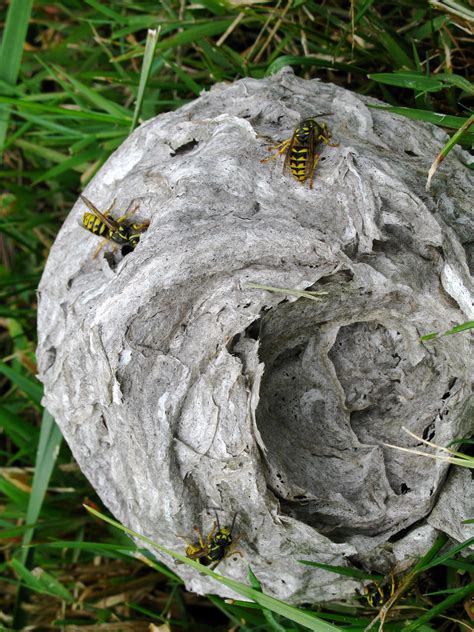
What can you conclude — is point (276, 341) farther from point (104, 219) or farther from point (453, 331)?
point (104, 219)

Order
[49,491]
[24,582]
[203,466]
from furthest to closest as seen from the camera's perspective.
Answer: [49,491]
[24,582]
[203,466]

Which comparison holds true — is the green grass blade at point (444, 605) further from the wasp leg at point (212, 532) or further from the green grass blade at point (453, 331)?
the green grass blade at point (453, 331)

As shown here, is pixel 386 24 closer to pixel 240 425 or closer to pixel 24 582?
pixel 240 425

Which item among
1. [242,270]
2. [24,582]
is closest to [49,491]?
[24,582]

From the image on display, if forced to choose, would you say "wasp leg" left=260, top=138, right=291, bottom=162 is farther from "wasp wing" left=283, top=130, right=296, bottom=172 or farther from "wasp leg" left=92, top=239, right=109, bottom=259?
"wasp leg" left=92, top=239, right=109, bottom=259

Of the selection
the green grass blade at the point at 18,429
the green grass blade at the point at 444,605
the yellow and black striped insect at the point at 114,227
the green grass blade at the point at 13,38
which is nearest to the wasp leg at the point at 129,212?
the yellow and black striped insect at the point at 114,227
